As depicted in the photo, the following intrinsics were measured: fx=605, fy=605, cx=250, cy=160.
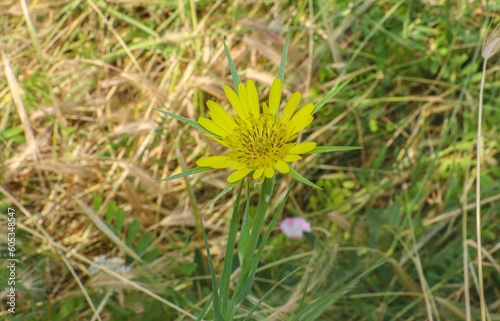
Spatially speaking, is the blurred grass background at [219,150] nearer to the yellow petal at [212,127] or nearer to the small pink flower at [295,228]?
the small pink flower at [295,228]

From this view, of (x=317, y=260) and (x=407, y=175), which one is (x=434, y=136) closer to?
(x=407, y=175)

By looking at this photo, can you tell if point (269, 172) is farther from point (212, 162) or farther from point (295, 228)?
point (295, 228)

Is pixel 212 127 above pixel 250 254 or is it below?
above

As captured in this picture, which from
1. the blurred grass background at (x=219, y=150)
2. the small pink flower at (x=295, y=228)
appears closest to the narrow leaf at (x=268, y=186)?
the blurred grass background at (x=219, y=150)

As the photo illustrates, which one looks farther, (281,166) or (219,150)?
(219,150)

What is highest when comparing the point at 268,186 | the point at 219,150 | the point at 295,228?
the point at 268,186

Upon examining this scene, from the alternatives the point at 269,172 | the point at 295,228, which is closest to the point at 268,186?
the point at 269,172
